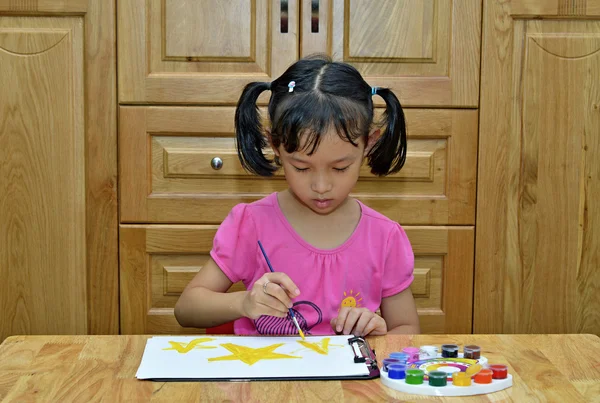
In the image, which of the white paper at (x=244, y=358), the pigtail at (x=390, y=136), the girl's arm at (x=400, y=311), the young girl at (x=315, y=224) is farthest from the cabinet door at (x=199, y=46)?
the white paper at (x=244, y=358)

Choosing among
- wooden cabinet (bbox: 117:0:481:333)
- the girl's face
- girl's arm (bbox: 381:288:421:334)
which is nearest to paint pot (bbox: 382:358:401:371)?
the girl's face

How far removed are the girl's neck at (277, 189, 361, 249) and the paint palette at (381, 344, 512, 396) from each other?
501mm

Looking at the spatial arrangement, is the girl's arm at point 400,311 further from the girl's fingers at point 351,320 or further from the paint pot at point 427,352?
the paint pot at point 427,352

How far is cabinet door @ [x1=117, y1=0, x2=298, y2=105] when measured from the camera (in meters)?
1.86

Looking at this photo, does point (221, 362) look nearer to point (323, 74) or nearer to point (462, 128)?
point (323, 74)

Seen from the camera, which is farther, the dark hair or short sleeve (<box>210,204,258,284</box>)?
short sleeve (<box>210,204,258,284</box>)

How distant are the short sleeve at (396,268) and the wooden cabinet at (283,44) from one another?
59 centimetres

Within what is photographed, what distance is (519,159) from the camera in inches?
75.8

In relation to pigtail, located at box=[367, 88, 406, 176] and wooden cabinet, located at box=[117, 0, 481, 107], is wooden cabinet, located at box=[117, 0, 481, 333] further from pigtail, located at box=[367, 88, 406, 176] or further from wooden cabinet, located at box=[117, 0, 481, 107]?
pigtail, located at box=[367, 88, 406, 176]

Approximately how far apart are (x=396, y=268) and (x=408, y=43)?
0.73 m

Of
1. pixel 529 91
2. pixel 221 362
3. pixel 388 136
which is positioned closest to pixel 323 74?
pixel 388 136

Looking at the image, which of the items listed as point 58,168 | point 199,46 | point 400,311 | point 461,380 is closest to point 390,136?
point 400,311

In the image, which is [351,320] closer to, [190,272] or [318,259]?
[318,259]

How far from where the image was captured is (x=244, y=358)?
0.89 metres
